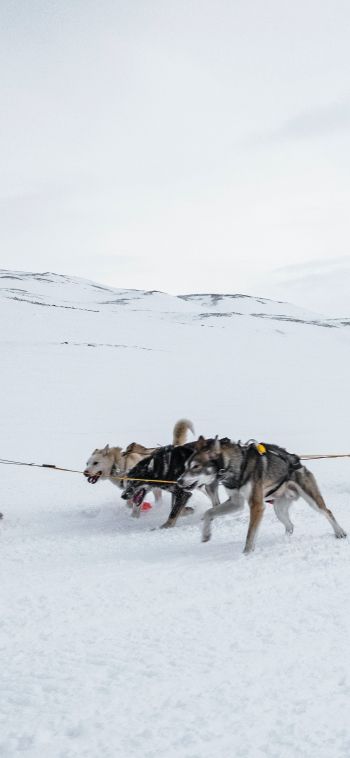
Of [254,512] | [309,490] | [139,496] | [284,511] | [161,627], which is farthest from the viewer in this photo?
[139,496]

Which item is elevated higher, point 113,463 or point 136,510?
point 113,463

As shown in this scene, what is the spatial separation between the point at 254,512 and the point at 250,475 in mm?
354

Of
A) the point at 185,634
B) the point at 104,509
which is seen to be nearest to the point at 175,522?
the point at 104,509

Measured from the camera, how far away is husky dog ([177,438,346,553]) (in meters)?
5.54

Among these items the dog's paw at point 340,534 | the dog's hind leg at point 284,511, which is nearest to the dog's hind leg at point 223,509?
the dog's hind leg at point 284,511

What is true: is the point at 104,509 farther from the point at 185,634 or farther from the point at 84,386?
the point at 84,386

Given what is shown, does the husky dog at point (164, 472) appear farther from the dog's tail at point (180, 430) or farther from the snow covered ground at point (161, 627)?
the dog's tail at point (180, 430)

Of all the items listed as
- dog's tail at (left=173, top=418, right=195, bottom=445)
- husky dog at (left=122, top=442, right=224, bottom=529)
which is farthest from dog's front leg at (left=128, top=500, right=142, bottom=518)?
dog's tail at (left=173, top=418, right=195, bottom=445)

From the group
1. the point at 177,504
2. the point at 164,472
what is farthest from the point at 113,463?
the point at 177,504

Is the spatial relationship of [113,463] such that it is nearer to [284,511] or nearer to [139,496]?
[139,496]

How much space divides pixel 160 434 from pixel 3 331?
608 inches

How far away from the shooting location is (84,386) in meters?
19.2

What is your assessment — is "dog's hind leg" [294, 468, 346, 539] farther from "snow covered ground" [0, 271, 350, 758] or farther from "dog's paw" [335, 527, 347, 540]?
"snow covered ground" [0, 271, 350, 758]

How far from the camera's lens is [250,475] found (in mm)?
5539
